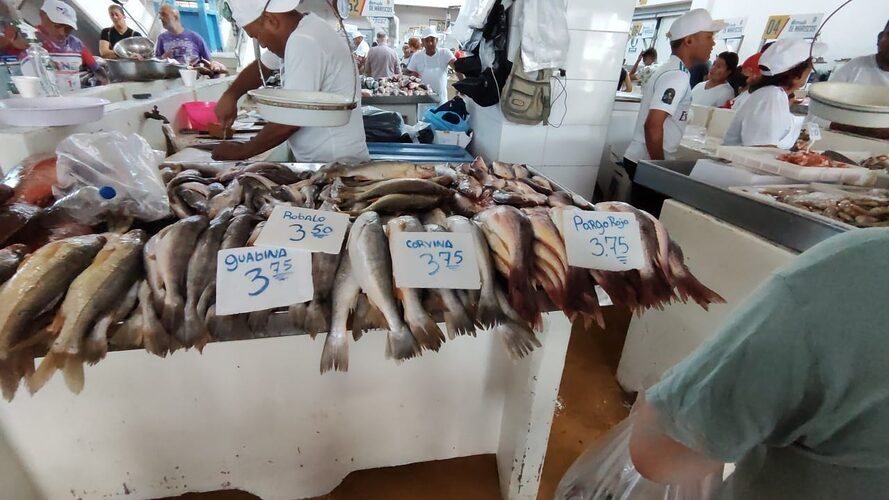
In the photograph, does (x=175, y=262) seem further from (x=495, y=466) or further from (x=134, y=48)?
(x=134, y=48)

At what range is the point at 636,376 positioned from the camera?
8.34 ft

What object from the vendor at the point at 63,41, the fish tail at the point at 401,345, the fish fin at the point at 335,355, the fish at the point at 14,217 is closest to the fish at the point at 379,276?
the fish tail at the point at 401,345

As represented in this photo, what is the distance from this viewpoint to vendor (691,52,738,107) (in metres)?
5.04

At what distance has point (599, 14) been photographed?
3348 millimetres

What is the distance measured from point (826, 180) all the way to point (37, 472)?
3777 millimetres

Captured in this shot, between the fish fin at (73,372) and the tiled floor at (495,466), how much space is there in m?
1.30

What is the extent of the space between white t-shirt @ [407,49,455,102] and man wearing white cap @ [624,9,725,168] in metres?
5.58

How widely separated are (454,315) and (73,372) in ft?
2.84

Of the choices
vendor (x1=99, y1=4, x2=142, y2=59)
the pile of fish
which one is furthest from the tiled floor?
vendor (x1=99, y1=4, x2=142, y2=59)

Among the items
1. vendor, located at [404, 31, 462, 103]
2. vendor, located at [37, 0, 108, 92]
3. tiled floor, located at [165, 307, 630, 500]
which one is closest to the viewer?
tiled floor, located at [165, 307, 630, 500]

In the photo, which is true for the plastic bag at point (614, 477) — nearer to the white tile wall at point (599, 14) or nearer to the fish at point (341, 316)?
the fish at point (341, 316)

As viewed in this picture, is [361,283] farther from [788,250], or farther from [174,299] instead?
[788,250]

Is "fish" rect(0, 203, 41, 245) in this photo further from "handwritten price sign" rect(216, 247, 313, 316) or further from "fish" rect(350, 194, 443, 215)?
"fish" rect(350, 194, 443, 215)

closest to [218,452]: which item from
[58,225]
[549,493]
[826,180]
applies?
[58,225]
